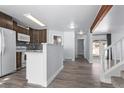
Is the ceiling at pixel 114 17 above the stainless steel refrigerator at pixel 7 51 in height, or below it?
above

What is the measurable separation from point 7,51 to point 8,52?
0.08m

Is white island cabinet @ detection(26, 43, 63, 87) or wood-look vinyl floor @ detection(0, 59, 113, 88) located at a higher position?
white island cabinet @ detection(26, 43, 63, 87)

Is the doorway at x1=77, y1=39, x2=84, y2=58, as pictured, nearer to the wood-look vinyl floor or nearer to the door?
the wood-look vinyl floor

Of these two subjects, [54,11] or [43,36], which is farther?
[43,36]

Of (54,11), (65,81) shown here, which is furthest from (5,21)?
(65,81)

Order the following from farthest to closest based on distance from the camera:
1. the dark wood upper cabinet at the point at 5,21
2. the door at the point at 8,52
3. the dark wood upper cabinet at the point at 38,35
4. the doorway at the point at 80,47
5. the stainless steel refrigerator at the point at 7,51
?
the doorway at the point at 80,47 → the dark wood upper cabinet at the point at 38,35 → the dark wood upper cabinet at the point at 5,21 → the door at the point at 8,52 → the stainless steel refrigerator at the point at 7,51

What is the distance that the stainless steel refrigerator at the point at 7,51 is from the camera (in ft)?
13.7

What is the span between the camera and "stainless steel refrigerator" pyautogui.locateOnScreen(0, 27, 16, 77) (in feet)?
13.7

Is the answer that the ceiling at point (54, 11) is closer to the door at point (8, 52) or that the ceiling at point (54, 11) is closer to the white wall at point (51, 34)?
the door at point (8, 52)

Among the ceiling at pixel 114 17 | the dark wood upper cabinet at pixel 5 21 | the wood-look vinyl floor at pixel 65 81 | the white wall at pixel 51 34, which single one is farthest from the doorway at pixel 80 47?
the dark wood upper cabinet at pixel 5 21

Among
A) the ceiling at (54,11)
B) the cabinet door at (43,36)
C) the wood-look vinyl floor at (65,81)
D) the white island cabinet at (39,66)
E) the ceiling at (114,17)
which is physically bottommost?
the wood-look vinyl floor at (65,81)

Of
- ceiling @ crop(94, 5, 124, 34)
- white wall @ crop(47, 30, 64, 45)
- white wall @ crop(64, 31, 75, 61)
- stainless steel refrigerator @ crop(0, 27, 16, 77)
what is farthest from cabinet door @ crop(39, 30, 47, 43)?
ceiling @ crop(94, 5, 124, 34)

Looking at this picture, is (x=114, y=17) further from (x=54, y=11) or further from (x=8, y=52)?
(x=8, y=52)

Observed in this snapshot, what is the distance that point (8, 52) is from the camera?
4.60m
